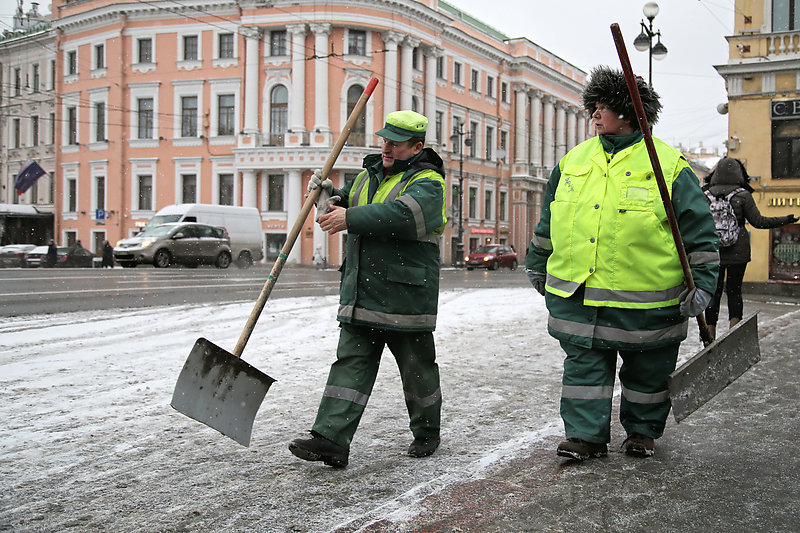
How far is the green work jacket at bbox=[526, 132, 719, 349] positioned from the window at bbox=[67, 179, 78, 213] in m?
43.6

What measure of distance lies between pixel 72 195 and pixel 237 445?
43.6 m

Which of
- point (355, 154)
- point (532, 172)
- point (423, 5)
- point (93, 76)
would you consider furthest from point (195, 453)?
point (532, 172)

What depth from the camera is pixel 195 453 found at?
3475 millimetres

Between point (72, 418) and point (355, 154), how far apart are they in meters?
33.4

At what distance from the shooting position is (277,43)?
3775cm

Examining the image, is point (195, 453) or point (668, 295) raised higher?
point (668, 295)

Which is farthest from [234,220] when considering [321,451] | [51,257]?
[321,451]

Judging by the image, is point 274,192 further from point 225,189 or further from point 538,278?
point 538,278

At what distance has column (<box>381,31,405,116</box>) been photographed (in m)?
37.8

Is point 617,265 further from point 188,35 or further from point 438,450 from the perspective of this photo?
point 188,35

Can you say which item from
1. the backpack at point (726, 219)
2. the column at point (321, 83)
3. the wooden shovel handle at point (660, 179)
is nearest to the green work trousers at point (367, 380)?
the wooden shovel handle at point (660, 179)

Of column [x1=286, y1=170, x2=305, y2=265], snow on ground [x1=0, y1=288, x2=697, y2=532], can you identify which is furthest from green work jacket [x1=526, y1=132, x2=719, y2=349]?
column [x1=286, y1=170, x2=305, y2=265]

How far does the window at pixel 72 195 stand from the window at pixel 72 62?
6.35 metres

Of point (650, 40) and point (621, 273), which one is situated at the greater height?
point (650, 40)
